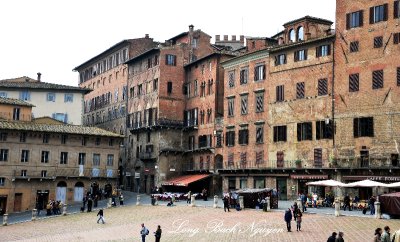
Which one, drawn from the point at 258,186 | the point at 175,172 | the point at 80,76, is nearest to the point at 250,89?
the point at 258,186

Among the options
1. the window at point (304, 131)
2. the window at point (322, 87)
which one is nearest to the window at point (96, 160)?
the window at point (304, 131)

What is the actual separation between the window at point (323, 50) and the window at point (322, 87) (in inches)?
95.4

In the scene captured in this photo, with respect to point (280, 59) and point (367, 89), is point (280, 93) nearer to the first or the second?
point (280, 59)

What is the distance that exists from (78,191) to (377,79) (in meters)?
33.7

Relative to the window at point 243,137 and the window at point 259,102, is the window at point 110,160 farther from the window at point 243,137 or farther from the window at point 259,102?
the window at point 259,102

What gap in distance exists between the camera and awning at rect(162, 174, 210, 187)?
206 feet

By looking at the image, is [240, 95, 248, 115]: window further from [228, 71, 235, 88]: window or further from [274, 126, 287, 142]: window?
[274, 126, 287, 142]: window

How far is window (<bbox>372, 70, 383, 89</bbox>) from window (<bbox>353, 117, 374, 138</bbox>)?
2810 millimetres

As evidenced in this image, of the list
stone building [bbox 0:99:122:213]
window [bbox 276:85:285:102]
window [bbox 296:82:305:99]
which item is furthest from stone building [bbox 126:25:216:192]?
window [bbox 296:82:305:99]

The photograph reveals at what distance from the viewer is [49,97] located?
73.4 metres

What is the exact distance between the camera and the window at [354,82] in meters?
49.6

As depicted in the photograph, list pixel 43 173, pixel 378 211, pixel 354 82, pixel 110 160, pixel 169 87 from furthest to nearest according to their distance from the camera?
1. pixel 169 87
2. pixel 110 160
3. pixel 43 173
4. pixel 354 82
5. pixel 378 211

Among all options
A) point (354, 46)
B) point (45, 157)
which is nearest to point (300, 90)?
point (354, 46)

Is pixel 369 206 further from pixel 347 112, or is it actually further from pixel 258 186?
pixel 258 186
